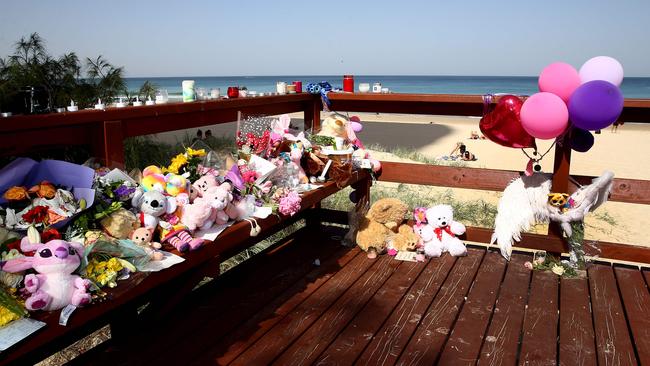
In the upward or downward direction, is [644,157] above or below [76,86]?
below

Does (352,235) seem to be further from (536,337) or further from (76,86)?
(76,86)

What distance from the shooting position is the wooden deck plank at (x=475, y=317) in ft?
7.98

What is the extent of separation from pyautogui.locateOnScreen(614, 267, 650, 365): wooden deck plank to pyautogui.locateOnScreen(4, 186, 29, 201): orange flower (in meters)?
2.75

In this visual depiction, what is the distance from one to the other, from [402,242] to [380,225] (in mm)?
203

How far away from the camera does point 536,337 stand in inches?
103

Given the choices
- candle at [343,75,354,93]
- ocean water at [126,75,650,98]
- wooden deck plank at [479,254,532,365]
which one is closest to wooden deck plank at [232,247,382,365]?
wooden deck plank at [479,254,532,365]

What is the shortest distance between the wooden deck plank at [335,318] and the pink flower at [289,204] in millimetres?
580

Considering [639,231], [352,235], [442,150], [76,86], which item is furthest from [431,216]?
[442,150]

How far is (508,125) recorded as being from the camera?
3334mm

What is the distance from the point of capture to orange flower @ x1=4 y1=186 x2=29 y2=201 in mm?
2068

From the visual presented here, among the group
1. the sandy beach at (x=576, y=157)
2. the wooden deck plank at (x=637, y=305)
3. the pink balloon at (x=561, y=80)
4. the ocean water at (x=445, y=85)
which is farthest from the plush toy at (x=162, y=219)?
the ocean water at (x=445, y=85)

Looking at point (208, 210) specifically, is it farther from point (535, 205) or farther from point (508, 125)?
point (535, 205)

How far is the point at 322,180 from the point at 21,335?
7.69 feet

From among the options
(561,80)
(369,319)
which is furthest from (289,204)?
(561,80)
